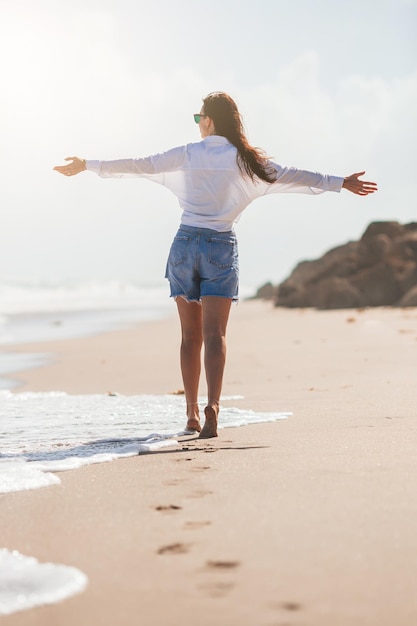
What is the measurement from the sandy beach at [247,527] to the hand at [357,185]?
49.4 inches

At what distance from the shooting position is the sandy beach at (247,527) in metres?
1.94

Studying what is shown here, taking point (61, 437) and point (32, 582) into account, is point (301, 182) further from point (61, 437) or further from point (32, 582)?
point (32, 582)

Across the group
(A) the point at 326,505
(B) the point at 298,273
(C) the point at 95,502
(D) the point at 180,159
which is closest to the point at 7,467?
(C) the point at 95,502

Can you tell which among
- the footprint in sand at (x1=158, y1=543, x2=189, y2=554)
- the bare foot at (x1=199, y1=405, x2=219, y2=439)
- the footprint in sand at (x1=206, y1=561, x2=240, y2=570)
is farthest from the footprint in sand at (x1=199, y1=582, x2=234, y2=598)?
the bare foot at (x1=199, y1=405, x2=219, y2=439)

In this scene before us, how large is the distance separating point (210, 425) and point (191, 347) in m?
0.60

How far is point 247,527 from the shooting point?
8.22 ft

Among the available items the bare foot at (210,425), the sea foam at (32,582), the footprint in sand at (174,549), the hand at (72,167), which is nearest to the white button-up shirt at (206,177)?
the hand at (72,167)

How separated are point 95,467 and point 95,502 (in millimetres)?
705

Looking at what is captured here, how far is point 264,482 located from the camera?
308 centimetres

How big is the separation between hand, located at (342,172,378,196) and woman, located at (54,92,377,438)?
20 centimetres

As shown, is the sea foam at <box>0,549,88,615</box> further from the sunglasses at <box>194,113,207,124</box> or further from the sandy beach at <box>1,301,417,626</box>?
the sunglasses at <box>194,113,207,124</box>

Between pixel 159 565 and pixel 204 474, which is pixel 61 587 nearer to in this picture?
pixel 159 565

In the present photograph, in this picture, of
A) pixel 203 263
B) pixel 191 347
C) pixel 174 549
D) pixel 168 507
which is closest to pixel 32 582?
pixel 174 549

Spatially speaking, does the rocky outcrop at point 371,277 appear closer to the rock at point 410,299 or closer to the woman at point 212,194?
the rock at point 410,299
